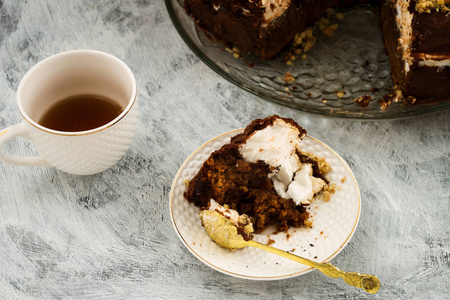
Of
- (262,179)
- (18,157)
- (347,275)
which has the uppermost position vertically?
(18,157)

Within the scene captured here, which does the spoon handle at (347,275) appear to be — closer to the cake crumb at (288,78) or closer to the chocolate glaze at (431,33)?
the cake crumb at (288,78)

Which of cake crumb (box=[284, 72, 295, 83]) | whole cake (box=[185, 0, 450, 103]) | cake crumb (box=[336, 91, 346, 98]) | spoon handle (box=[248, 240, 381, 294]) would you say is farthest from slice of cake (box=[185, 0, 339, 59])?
spoon handle (box=[248, 240, 381, 294])

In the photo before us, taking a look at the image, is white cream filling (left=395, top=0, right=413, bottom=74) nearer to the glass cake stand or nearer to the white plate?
Answer: the glass cake stand

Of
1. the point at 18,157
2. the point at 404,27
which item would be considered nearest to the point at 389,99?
the point at 404,27

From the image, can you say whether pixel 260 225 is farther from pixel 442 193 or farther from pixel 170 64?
pixel 170 64

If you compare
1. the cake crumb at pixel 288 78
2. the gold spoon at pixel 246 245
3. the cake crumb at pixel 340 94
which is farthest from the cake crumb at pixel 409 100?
the gold spoon at pixel 246 245

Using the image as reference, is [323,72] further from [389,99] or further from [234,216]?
[234,216]
